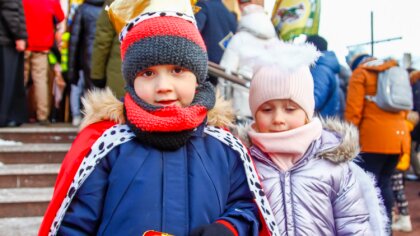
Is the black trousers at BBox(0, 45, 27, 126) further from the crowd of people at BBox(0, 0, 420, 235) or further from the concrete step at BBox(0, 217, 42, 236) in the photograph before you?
the crowd of people at BBox(0, 0, 420, 235)

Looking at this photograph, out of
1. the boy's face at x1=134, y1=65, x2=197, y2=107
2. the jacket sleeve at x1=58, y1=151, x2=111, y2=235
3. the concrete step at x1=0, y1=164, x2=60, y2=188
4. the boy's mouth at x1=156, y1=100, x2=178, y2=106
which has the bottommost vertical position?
the concrete step at x1=0, y1=164, x2=60, y2=188

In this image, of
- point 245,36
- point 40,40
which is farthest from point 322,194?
point 40,40

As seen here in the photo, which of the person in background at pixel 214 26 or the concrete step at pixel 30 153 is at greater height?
the person in background at pixel 214 26

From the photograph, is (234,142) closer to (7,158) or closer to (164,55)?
(164,55)

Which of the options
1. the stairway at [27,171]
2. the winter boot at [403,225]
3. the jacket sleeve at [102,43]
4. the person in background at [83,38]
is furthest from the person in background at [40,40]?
the winter boot at [403,225]

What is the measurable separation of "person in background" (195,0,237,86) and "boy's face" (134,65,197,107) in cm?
310

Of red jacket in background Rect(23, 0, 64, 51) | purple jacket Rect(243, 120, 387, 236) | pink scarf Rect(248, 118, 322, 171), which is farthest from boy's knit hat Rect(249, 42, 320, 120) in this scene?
red jacket in background Rect(23, 0, 64, 51)

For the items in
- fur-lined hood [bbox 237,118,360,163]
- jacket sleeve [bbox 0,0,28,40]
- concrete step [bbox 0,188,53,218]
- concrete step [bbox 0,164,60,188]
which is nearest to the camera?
fur-lined hood [bbox 237,118,360,163]

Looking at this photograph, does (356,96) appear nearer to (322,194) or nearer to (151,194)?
(322,194)

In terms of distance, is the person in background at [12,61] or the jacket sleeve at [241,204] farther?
the person in background at [12,61]

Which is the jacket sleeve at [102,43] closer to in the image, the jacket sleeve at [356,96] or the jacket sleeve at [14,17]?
the jacket sleeve at [14,17]

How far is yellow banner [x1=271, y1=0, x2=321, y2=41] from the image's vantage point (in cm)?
545

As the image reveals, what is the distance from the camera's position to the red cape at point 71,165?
6.15 feet

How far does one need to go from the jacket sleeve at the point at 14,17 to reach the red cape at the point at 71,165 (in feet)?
12.9
